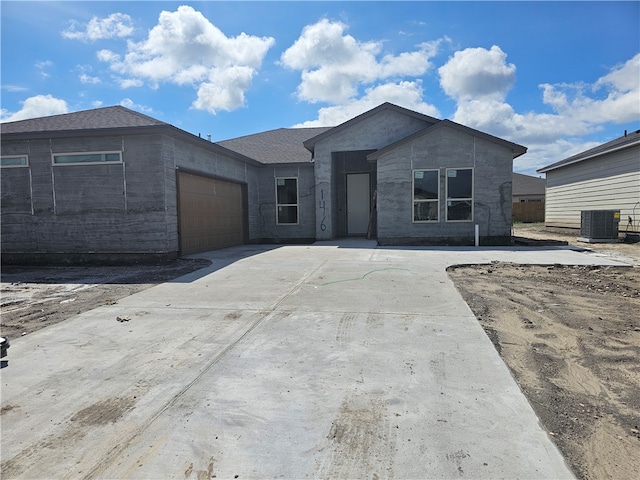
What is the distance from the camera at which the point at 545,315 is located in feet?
16.4

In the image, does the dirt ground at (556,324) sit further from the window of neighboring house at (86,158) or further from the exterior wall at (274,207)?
the exterior wall at (274,207)

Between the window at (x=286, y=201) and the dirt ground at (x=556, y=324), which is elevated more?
the window at (x=286, y=201)

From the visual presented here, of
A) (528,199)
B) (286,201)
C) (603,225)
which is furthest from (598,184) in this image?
(528,199)

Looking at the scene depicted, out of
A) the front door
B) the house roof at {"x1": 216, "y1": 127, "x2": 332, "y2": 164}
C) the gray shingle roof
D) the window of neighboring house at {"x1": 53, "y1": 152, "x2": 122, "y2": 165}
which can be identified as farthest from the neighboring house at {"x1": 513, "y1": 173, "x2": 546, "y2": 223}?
the window of neighboring house at {"x1": 53, "y1": 152, "x2": 122, "y2": 165}

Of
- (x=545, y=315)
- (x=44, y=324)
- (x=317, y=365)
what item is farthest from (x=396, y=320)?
(x=44, y=324)

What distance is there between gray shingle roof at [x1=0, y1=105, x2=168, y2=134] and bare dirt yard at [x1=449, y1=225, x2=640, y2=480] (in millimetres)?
8998

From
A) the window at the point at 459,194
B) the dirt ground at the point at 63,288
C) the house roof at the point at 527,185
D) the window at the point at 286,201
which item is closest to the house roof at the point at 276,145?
the window at the point at 286,201

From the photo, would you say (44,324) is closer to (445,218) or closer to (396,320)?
(396,320)

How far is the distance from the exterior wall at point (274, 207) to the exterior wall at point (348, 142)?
714 mm

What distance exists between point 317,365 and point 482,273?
581 cm

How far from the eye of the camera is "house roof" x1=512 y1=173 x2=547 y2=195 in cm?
3903

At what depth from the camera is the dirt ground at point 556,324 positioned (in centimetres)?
248

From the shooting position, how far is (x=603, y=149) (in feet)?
52.4

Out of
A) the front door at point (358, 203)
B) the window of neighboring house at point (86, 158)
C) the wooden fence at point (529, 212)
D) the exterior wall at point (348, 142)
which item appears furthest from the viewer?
the wooden fence at point (529, 212)
